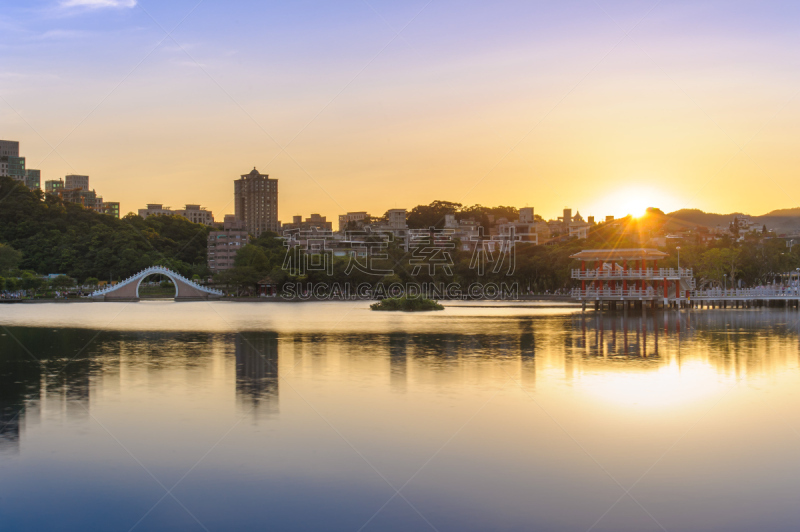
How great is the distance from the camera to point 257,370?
1972 centimetres

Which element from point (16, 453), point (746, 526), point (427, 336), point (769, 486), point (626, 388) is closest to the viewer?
point (746, 526)

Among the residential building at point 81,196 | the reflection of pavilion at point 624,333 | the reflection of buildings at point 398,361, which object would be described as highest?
the residential building at point 81,196

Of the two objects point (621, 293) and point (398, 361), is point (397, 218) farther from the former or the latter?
point (398, 361)

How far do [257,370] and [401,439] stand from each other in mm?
8650

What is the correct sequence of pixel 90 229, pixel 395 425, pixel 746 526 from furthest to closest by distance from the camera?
pixel 90 229, pixel 395 425, pixel 746 526

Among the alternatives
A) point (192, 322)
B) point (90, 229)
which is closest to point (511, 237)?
point (90, 229)

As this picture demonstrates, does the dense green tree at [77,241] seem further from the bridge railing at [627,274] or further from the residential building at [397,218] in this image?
the bridge railing at [627,274]

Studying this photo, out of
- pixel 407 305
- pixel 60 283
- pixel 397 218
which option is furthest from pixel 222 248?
pixel 407 305

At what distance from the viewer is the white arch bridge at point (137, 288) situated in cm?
7406

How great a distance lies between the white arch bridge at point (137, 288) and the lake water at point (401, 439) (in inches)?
2046

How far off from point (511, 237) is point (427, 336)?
63572mm

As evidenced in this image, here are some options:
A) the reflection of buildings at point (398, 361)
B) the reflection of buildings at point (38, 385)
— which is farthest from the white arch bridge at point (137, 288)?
the reflection of buildings at point (398, 361)

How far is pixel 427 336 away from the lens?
29.9 meters

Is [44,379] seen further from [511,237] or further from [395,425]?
[511,237]
